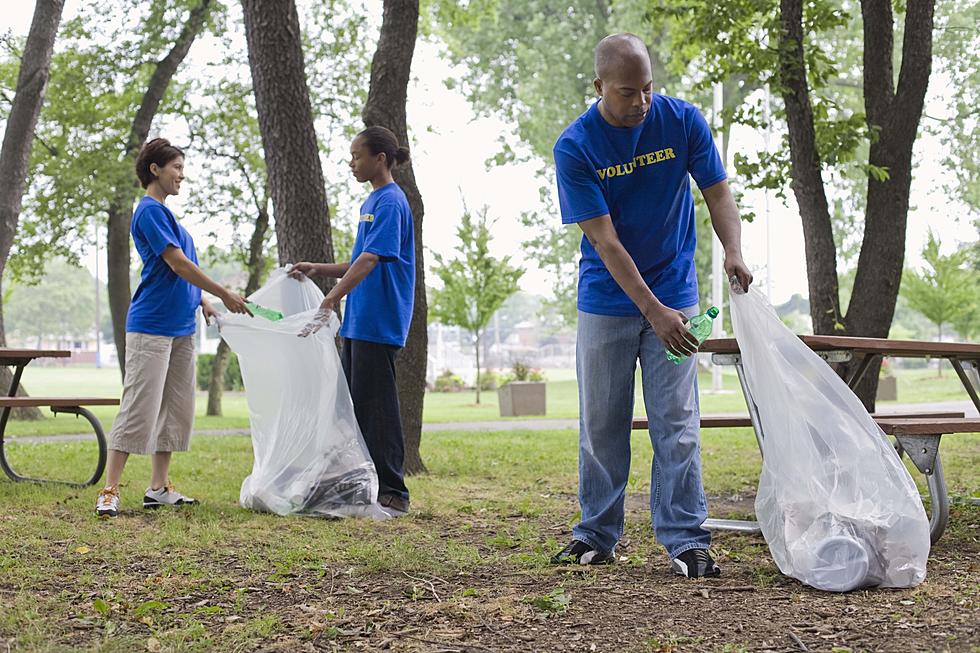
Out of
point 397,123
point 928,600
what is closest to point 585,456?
point 928,600

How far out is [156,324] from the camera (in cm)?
517

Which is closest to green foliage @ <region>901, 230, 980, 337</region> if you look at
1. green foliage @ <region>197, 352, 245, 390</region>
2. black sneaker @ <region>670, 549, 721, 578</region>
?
green foliage @ <region>197, 352, 245, 390</region>

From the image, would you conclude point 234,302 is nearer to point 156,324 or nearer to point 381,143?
point 156,324

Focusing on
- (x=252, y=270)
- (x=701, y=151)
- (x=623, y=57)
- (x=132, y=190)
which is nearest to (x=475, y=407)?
(x=252, y=270)

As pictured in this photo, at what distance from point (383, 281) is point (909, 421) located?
8.09ft

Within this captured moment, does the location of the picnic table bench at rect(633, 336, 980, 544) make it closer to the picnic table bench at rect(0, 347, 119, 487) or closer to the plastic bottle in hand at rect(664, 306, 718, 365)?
the plastic bottle in hand at rect(664, 306, 718, 365)

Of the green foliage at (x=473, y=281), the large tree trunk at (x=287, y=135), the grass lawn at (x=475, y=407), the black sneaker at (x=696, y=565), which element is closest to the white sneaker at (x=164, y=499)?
the large tree trunk at (x=287, y=135)

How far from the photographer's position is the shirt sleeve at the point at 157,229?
16.6 ft

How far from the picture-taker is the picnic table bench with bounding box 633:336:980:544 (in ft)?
12.1

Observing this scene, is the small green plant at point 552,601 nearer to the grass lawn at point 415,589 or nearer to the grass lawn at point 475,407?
the grass lawn at point 415,589

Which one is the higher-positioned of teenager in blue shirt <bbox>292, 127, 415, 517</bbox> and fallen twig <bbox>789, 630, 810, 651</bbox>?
teenager in blue shirt <bbox>292, 127, 415, 517</bbox>

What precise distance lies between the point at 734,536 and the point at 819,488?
1.10m

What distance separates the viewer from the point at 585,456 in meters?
3.78

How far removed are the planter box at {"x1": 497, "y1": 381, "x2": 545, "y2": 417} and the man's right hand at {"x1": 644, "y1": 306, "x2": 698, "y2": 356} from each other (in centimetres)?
1441
